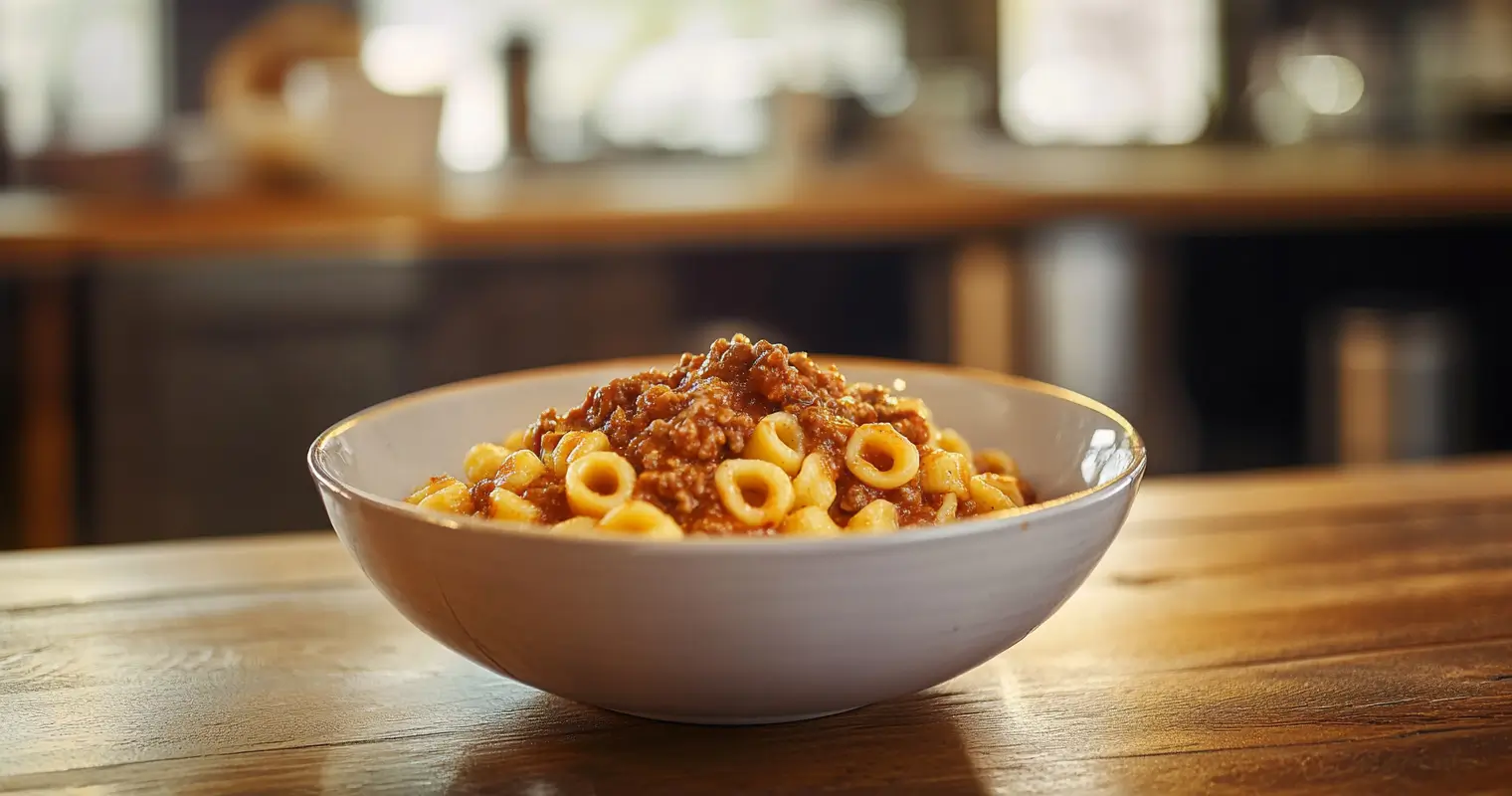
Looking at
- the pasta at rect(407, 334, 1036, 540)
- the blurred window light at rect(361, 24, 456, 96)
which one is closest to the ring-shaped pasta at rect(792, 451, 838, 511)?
the pasta at rect(407, 334, 1036, 540)

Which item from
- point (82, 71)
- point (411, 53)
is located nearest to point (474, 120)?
point (411, 53)

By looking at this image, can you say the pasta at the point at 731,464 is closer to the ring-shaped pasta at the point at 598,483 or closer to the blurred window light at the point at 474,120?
the ring-shaped pasta at the point at 598,483

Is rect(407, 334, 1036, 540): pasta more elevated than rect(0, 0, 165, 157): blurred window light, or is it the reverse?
rect(0, 0, 165, 157): blurred window light

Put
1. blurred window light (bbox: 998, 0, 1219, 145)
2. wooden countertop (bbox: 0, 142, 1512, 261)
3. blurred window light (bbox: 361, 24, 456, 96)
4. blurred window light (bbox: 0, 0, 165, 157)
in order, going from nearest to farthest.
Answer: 1. wooden countertop (bbox: 0, 142, 1512, 261)
2. blurred window light (bbox: 0, 0, 165, 157)
3. blurred window light (bbox: 361, 24, 456, 96)
4. blurred window light (bbox: 998, 0, 1219, 145)

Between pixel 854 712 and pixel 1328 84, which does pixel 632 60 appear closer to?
pixel 1328 84

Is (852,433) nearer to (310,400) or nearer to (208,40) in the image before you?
(310,400)

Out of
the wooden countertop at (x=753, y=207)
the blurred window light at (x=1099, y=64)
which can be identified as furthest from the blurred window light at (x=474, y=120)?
the blurred window light at (x=1099, y=64)

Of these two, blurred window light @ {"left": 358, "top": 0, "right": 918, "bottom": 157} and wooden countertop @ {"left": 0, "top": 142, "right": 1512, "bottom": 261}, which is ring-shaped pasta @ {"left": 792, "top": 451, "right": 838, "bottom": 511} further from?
blurred window light @ {"left": 358, "top": 0, "right": 918, "bottom": 157}

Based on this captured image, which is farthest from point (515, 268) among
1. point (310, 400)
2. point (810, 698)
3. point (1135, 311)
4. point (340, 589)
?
point (810, 698)
